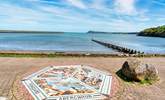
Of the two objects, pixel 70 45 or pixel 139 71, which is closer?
pixel 139 71

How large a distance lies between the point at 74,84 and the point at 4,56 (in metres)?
11.2

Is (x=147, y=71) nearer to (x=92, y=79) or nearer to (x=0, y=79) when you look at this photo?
(x=92, y=79)

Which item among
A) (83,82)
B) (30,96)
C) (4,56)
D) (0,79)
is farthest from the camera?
(4,56)

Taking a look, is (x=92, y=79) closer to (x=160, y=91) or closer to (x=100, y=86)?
(x=100, y=86)

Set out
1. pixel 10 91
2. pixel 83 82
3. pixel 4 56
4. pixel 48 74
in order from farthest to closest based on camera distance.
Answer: pixel 4 56 → pixel 48 74 → pixel 83 82 → pixel 10 91

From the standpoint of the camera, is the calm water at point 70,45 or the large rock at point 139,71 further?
the calm water at point 70,45

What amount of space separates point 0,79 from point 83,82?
12.6 feet

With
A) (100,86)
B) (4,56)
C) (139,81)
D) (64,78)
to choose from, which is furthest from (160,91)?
(4,56)

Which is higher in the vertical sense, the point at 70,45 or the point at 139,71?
the point at 139,71

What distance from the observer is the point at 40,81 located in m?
8.91

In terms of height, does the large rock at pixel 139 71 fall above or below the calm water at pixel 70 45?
above

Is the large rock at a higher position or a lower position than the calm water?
higher

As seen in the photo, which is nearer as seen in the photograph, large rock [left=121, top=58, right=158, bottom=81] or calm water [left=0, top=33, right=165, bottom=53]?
large rock [left=121, top=58, right=158, bottom=81]

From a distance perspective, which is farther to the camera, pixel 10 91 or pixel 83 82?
pixel 83 82
